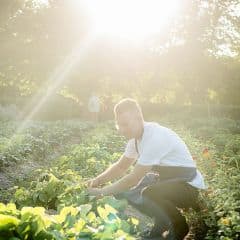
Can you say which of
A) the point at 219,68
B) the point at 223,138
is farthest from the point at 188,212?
the point at 219,68

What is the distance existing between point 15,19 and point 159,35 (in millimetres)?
10351

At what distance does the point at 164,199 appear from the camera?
5637mm

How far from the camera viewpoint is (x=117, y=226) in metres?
3.87

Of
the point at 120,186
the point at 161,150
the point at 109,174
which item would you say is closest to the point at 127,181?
the point at 120,186

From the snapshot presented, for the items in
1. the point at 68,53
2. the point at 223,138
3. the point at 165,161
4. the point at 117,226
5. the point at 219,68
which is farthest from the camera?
the point at 219,68

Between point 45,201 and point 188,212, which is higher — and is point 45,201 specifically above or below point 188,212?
above

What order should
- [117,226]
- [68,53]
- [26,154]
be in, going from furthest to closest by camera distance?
[68,53] → [26,154] → [117,226]

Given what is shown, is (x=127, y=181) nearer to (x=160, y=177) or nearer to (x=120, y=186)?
(x=120, y=186)

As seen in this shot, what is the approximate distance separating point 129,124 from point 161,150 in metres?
0.40

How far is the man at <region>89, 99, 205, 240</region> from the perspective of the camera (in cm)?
544

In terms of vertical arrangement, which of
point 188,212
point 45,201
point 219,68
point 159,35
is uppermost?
point 159,35

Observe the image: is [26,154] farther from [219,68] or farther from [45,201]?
[219,68]

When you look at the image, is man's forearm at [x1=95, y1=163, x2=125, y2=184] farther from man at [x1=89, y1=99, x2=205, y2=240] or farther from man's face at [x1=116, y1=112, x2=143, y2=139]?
man's face at [x1=116, y1=112, x2=143, y2=139]

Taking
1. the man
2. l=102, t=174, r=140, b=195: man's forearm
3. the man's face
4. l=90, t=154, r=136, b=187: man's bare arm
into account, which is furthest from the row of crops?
the man's face
